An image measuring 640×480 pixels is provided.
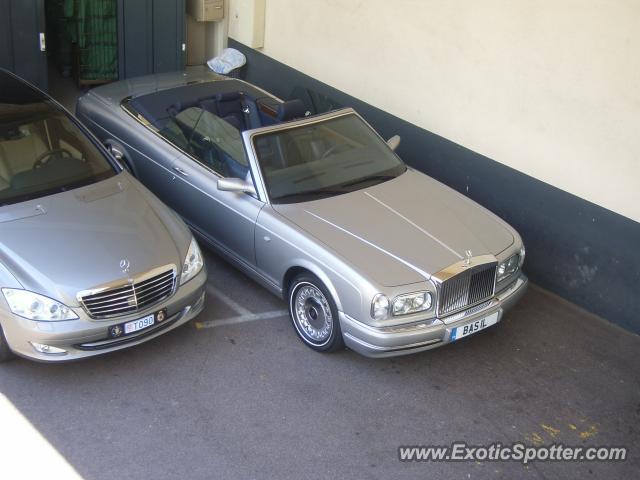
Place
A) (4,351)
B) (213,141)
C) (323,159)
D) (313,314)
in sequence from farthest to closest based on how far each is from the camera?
1. (213,141)
2. (323,159)
3. (313,314)
4. (4,351)

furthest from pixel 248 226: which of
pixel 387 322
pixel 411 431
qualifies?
pixel 411 431

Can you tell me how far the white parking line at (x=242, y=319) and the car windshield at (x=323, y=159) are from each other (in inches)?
41.1

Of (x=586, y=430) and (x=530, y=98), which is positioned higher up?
(x=530, y=98)

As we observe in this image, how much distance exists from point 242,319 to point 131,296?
4.29 feet

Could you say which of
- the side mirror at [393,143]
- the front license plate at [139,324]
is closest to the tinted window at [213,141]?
the side mirror at [393,143]

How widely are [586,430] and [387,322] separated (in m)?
1.74

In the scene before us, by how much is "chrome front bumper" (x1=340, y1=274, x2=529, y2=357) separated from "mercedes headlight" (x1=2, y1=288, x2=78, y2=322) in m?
2.16

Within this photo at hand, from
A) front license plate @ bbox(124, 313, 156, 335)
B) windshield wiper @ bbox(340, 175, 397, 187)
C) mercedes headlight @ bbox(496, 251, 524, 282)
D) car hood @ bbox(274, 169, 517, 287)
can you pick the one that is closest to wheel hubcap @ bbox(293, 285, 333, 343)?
car hood @ bbox(274, 169, 517, 287)

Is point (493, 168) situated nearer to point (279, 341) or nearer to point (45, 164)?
point (279, 341)

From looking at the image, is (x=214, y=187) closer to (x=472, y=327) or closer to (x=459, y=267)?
(x=459, y=267)

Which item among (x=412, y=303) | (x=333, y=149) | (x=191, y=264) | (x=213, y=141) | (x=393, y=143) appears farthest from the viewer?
(x=393, y=143)

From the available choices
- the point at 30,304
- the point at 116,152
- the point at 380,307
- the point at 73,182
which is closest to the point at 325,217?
the point at 380,307

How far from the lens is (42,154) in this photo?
22.2 feet

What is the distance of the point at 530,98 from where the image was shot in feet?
25.7
